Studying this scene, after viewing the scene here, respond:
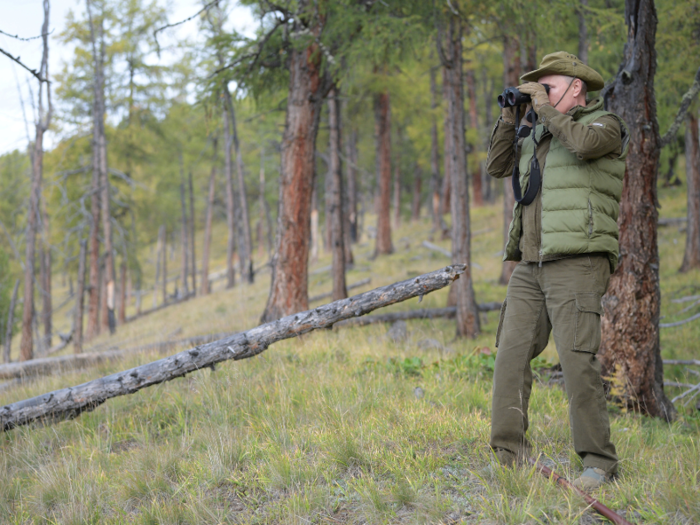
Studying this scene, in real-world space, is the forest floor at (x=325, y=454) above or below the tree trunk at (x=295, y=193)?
below

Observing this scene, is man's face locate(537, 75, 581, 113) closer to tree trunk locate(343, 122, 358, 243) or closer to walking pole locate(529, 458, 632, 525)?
walking pole locate(529, 458, 632, 525)

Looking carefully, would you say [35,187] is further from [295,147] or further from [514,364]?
[514,364]

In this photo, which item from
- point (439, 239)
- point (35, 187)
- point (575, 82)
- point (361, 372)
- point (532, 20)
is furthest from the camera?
point (439, 239)

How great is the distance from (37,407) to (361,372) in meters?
2.97

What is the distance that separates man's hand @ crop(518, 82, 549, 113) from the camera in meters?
2.87

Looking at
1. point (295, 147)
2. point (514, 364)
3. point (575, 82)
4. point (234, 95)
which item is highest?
point (234, 95)

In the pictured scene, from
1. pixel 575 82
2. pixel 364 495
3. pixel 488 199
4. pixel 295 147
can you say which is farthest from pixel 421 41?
pixel 488 199

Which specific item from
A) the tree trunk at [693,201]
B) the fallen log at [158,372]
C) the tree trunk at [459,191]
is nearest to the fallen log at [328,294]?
the tree trunk at [459,191]

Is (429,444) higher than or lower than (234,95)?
lower

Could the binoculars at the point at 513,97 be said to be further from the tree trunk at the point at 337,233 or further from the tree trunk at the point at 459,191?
the tree trunk at the point at 337,233

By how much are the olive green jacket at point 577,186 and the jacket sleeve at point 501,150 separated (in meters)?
0.22

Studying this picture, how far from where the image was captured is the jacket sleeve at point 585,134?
2645 millimetres

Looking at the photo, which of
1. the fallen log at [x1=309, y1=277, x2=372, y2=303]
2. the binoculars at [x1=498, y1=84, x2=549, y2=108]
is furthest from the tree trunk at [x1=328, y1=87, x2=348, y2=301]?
the binoculars at [x1=498, y1=84, x2=549, y2=108]

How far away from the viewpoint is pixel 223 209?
33250 mm
